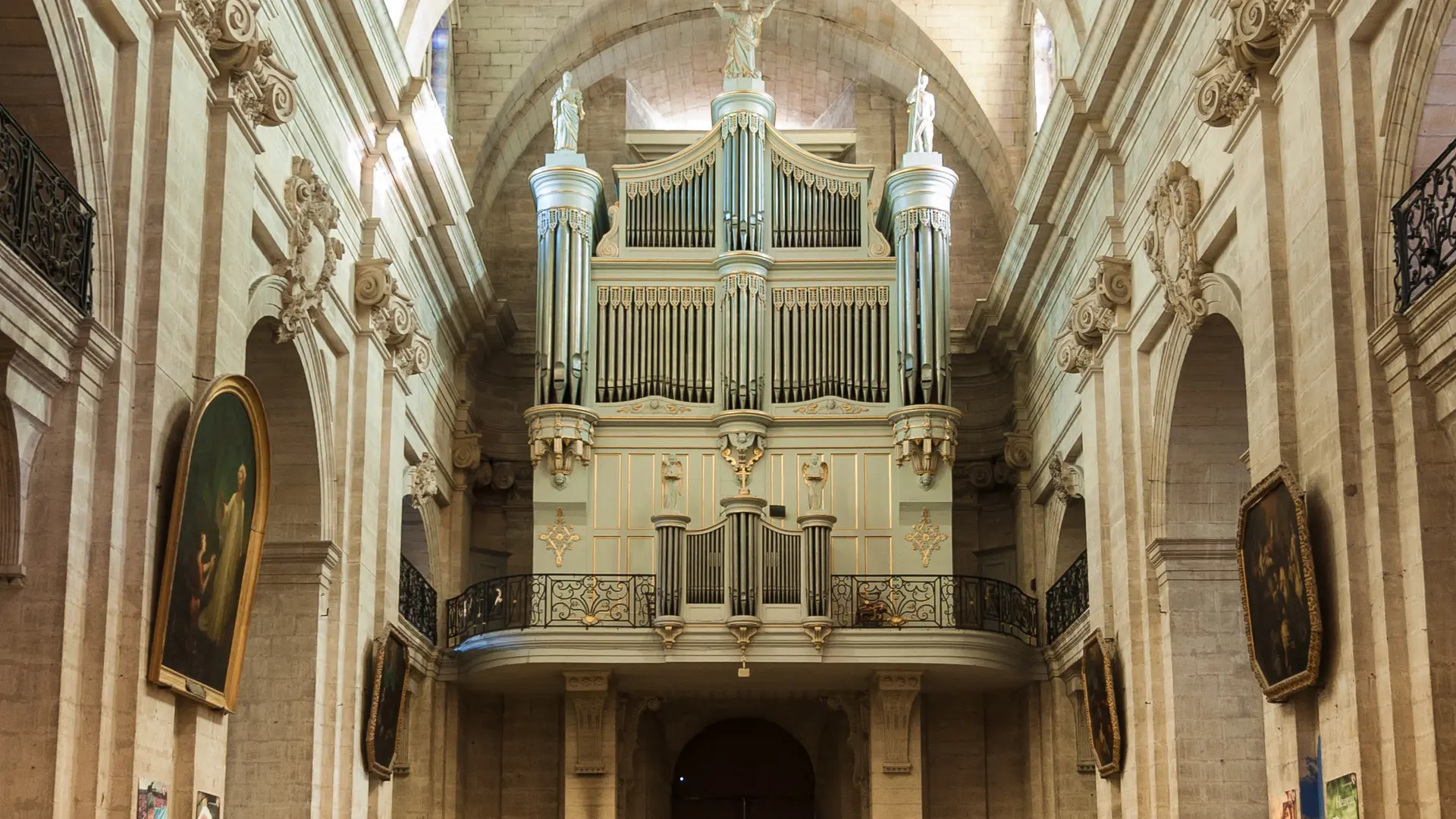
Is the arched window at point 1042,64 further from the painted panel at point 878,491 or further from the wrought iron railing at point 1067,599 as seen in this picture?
the wrought iron railing at point 1067,599

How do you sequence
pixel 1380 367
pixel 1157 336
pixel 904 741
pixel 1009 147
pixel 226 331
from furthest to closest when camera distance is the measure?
1. pixel 1009 147
2. pixel 904 741
3. pixel 1157 336
4. pixel 226 331
5. pixel 1380 367

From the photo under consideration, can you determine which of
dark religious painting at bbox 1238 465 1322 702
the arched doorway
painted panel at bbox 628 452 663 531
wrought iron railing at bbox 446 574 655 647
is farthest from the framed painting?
the arched doorway

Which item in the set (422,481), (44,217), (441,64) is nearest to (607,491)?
(422,481)

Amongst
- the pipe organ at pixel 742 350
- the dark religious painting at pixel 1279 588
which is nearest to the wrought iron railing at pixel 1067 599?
the pipe organ at pixel 742 350

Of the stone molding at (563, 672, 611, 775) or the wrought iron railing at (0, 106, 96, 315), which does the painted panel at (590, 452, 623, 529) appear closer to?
the stone molding at (563, 672, 611, 775)

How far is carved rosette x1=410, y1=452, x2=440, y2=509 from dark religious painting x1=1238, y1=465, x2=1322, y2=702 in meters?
9.55

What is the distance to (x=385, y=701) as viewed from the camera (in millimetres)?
16922

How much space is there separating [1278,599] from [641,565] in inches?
386

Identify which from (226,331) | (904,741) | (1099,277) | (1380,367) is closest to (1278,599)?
(1380,367)

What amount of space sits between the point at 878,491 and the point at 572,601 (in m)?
3.55

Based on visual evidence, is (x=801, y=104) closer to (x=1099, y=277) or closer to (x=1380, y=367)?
(x=1099, y=277)

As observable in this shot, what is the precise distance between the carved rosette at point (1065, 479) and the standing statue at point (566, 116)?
6.43 m

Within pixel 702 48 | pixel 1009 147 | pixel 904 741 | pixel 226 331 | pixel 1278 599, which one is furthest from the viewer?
pixel 702 48

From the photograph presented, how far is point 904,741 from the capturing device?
20047 millimetres
